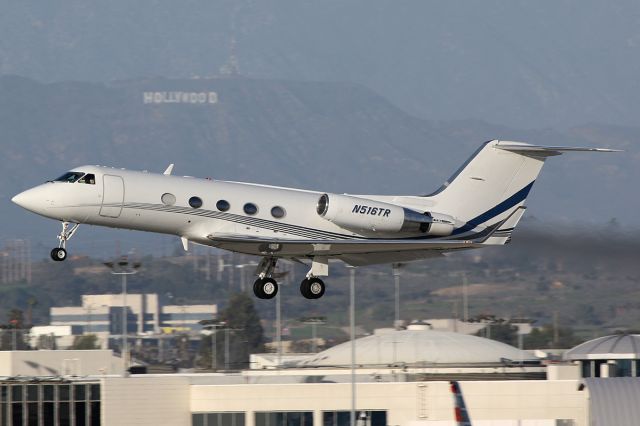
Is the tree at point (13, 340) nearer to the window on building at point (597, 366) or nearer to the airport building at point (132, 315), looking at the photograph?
the airport building at point (132, 315)

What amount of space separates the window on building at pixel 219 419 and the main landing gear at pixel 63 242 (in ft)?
43.5

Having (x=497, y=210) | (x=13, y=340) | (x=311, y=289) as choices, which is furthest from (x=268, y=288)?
(x=13, y=340)

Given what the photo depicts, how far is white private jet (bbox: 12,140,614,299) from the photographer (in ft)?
118

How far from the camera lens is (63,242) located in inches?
1415

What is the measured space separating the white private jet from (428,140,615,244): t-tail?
3 cm

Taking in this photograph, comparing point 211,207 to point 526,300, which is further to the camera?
point 526,300

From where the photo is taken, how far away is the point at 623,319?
12156cm

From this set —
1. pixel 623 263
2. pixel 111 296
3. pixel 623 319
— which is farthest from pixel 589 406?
pixel 111 296

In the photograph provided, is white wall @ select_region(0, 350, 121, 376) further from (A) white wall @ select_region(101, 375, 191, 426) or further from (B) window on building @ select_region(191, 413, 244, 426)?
(A) white wall @ select_region(101, 375, 191, 426)

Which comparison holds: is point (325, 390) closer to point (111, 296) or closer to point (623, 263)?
point (623, 263)

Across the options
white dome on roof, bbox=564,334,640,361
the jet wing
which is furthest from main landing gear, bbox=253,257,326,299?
white dome on roof, bbox=564,334,640,361

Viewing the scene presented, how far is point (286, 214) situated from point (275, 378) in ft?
56.0

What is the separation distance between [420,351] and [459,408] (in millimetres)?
17188

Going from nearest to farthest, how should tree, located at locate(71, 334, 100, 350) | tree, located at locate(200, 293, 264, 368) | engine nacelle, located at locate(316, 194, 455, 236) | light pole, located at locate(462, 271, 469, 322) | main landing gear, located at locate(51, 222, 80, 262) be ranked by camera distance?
1. main landing gear, located at locate(51, 222, 80, 262)
2. engine nacelle, located at locate(316, 194, 455, 236)
3. tree, located at locate(71, 334, 100, 350)
4. tree, located at locate(200, 293, 264, 368)
5. light pole, located at locate(462, 271, 469, 322)
